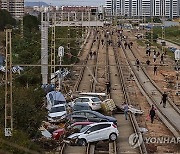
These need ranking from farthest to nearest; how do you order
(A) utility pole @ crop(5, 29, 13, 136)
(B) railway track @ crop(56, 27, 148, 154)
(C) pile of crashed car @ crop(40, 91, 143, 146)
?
(C) pile of crashed car @ crop(40, 91, 143, 146)
(B) railway track @ crop(56, 27, 148, 154)
(A) utility pole @ crop(5, 29, 13, 136)

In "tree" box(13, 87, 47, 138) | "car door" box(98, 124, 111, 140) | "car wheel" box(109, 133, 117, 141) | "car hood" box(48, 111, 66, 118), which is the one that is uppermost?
"tree" box(13, 87, 47, 138)

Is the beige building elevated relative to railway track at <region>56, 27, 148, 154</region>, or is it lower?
elevated

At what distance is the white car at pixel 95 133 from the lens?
50.5 feet

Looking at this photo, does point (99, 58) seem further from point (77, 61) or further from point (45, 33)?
point (45, 33)

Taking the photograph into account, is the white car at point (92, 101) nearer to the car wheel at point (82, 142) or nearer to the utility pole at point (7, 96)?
the car wheel at point (82, 142)

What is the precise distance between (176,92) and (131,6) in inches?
4254

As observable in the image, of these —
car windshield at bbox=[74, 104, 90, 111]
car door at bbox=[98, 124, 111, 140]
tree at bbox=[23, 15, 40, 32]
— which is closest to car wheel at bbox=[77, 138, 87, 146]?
car door at bbox=[98, 124, 111, 140]

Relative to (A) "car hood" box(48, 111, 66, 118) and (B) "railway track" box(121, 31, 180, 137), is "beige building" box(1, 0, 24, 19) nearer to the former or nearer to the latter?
(B) "railway track" box(121, 31, 180, 137)

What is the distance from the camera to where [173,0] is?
119375mm

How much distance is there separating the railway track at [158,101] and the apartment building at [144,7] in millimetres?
79470

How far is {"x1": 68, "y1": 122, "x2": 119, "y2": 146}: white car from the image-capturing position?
15.4 m

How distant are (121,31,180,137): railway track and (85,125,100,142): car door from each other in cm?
296

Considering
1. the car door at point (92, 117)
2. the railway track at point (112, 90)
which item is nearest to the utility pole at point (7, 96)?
the railway track at point (112, 90)

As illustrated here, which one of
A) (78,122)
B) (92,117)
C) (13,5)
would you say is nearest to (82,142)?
(78,122)
